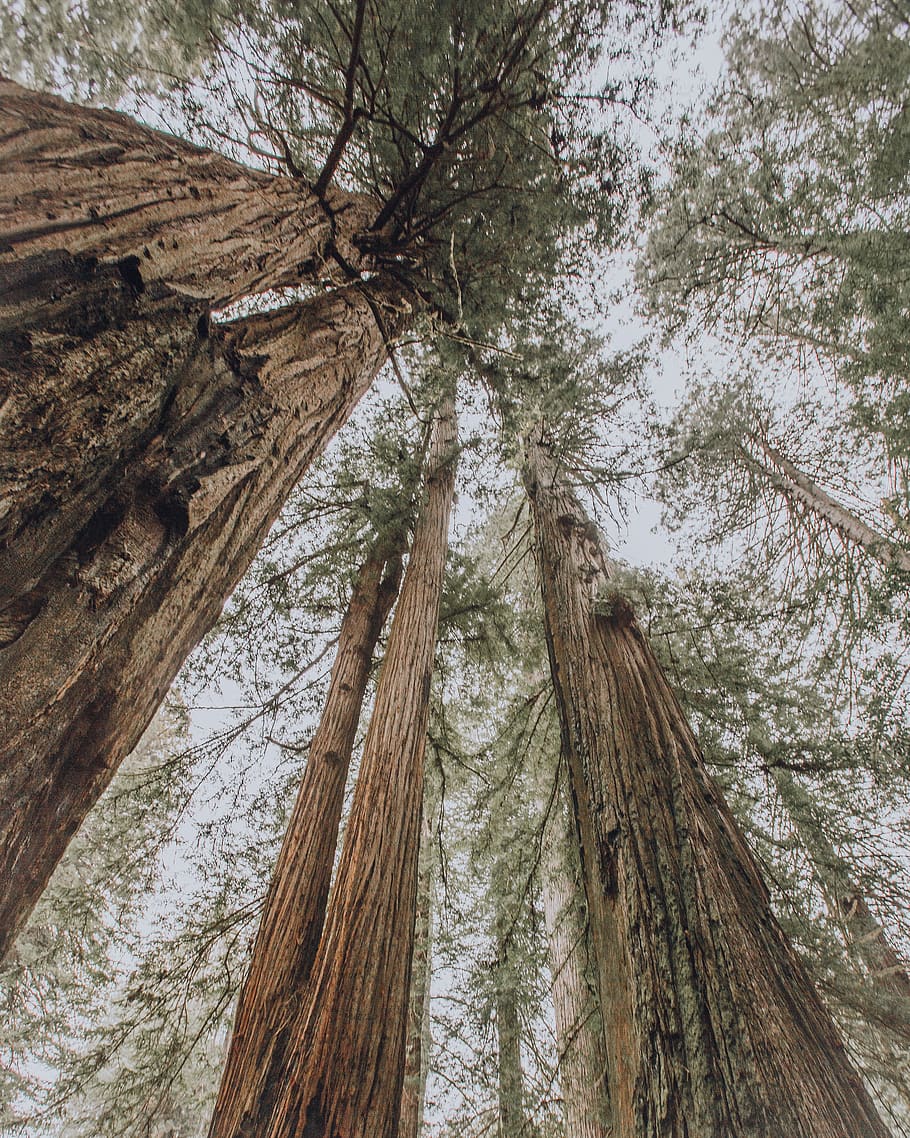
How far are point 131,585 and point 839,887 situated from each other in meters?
5.19

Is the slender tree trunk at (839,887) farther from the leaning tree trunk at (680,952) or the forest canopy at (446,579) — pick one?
the leaning tree trunk at (680,952)

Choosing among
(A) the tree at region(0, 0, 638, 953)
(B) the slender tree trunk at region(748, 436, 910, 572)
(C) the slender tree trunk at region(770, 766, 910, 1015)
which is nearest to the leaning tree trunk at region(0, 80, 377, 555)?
(A) the tree at region(0, 0, 638, 953)

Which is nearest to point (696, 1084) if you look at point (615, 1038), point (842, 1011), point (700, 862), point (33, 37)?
point (615, 1038)

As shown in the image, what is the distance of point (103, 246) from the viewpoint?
1.28 metres

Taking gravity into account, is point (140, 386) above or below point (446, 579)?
below

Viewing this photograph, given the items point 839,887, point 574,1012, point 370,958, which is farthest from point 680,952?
point 574,1012

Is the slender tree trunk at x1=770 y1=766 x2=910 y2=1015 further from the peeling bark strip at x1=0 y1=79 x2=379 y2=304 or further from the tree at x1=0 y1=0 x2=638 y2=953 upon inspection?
the peeling bark strip at x1=0 y1=79 x2=379 y2=304

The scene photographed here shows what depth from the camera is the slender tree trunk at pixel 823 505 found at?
504cm

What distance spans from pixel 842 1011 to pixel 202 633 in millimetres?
4838

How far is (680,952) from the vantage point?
1.64 metres

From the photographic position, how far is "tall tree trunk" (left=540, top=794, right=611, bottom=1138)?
9.47 feet

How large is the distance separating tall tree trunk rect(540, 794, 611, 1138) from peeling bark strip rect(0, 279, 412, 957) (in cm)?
294

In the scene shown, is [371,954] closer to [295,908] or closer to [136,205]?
[295,908]

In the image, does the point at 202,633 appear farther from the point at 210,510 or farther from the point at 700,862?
the point at 700,862
